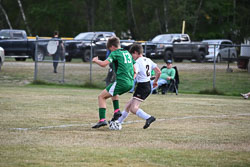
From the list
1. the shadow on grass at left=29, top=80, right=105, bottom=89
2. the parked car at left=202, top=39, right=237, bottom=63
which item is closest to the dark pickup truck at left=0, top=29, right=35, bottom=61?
the shadow on grass at left=29, top=80, right=105, bottom=89

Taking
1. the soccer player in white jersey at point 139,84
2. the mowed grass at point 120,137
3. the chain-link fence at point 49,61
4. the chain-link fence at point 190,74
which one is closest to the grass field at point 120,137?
the mowed grass at point 120,137

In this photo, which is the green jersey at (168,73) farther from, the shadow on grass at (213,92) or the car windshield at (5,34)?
the car windshield at (5,34)

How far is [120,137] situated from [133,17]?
163ft

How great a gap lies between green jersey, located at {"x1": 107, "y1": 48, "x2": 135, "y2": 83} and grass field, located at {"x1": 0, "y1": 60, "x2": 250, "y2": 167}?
927mm

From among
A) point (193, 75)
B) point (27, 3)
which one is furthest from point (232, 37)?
point (193, 75)

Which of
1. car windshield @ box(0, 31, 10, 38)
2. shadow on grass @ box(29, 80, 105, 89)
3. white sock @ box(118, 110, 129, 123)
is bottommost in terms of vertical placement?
shadow on grass @ box(29, 80, 105, 89)

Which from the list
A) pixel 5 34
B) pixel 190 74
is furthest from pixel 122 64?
pixel 5 34

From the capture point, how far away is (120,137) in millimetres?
8211

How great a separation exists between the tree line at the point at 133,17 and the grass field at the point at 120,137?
1490 inches

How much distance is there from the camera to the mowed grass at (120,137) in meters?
6.38

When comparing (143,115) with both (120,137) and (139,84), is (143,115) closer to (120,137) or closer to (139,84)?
(139,84)

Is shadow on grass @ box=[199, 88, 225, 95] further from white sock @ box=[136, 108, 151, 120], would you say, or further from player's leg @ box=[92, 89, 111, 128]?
player's leg @ box=[92, 89, 111, 128]

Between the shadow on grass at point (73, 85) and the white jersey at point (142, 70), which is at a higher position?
the white jersey at point (142, 70)

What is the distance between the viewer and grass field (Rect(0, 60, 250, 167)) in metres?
6.38
